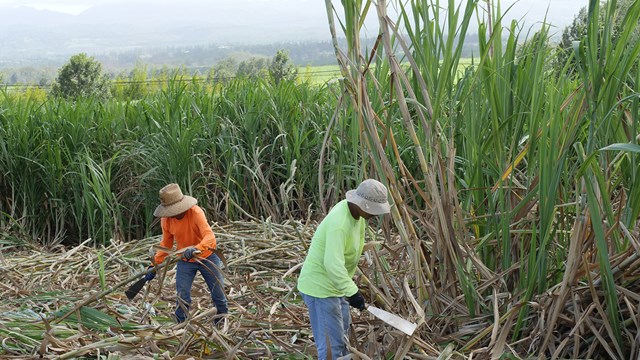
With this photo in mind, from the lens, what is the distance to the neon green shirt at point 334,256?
3.17 m

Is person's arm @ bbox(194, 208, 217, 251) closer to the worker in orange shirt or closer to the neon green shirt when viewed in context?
the worker in orange shirt

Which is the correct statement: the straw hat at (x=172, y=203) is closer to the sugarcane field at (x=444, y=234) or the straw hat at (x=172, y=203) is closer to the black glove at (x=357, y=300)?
the sugarcane field at (x=444, y=234)

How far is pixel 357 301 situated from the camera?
3336 millimetres

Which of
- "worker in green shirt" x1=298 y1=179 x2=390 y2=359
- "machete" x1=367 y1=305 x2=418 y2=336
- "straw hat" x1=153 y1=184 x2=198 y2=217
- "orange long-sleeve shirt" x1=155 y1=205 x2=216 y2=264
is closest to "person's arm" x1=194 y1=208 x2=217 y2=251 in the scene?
"orange long-sleeve shirt" x1=155 y1=205 x2=216 y2=264

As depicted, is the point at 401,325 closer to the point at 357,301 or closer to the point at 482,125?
the point at 357,301

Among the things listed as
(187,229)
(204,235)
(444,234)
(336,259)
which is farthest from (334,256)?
(187,229)

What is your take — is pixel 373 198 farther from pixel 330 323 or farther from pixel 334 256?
pixel 330 323

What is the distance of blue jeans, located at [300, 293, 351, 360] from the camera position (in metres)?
3.30

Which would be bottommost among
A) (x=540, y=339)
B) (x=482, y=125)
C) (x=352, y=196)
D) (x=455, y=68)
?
(x=540, y=339)

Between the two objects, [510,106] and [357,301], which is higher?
[510,106]

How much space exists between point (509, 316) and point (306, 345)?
42.3 inches

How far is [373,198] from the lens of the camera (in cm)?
301

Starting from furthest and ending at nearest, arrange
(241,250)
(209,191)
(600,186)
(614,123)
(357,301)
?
(209,191), (241,250), (357,301), (614,123), (600,186)

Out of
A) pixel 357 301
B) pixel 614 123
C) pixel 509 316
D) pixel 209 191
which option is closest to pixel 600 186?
pixel 614 123
